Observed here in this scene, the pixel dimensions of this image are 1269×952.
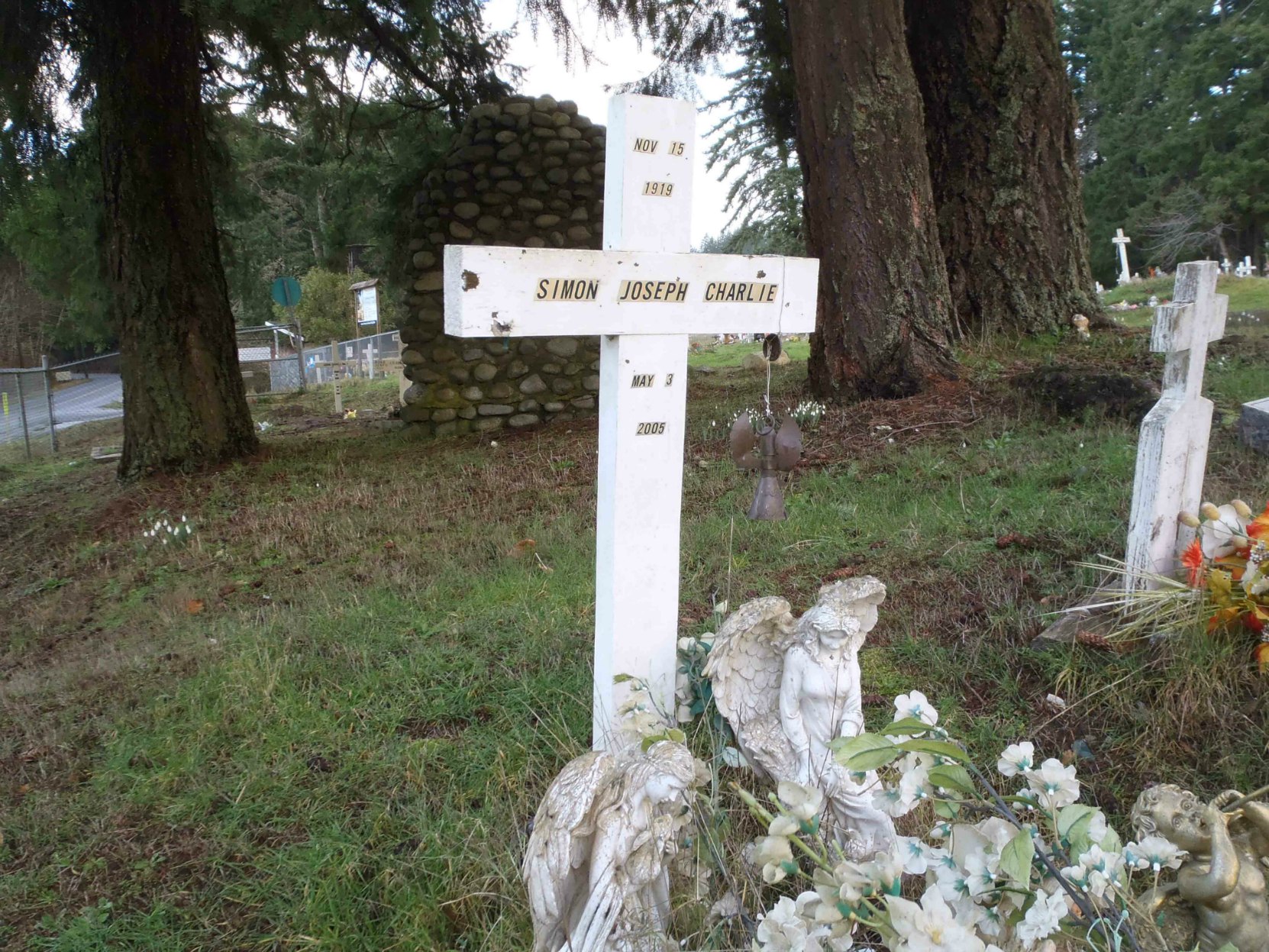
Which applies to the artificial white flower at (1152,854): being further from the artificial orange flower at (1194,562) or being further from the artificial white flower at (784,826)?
the artificial orange flower at (1194,562)

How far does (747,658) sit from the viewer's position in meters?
2.55

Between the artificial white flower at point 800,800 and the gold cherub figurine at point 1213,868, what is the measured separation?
68 cm

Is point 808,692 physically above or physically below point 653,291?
below

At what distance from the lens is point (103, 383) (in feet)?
92.2

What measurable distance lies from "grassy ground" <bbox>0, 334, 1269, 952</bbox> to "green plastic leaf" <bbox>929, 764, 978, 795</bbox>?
1.10 meters

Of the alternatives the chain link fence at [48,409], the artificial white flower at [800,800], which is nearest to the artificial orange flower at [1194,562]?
the artificial white flower at [800,800]

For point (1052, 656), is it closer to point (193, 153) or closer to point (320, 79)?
point (193, 153)

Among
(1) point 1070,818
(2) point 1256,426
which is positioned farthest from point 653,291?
(2) point 1256,426

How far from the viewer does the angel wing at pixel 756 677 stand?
245cm

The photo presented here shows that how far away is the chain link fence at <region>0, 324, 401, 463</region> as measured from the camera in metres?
14.1

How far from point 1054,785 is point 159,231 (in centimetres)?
835

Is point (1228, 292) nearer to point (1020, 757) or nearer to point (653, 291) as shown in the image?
point (653, 291)

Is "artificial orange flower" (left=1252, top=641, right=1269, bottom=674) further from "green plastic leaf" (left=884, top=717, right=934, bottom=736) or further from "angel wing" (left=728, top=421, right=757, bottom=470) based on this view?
"green plastic leaf" (left=884, top=717, right=934, bottom=736)

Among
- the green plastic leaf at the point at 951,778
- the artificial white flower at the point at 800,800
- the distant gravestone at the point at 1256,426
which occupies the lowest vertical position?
the artificial white flower at the point at 800,800
